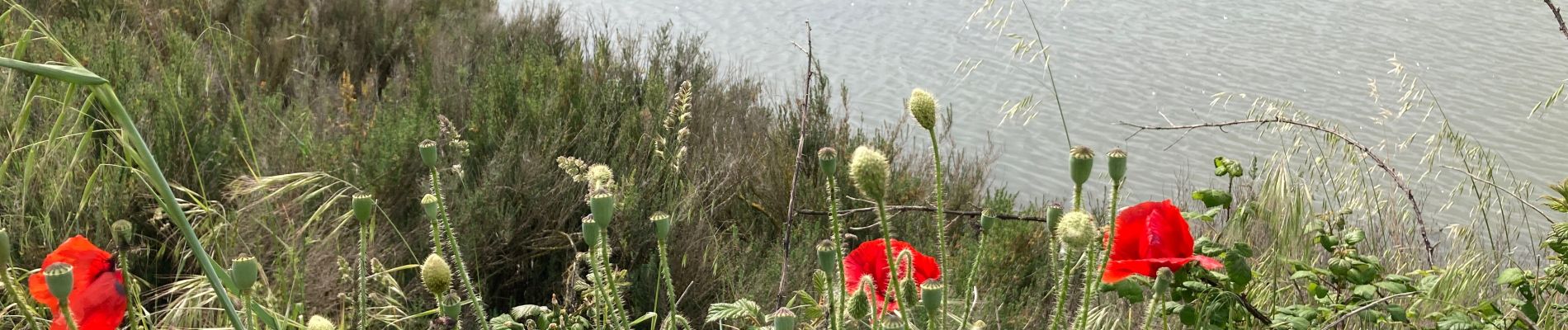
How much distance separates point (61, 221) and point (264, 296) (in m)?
0.71

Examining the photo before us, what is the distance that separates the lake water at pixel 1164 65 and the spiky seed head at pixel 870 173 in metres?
3.34

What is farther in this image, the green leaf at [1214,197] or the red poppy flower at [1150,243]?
the green leaf at [1214,197]

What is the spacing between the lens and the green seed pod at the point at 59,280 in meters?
→ 0.68

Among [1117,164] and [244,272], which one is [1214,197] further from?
[244,272]

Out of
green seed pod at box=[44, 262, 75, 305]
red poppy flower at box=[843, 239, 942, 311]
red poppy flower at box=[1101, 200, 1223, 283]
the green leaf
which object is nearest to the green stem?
green seed pod at box=[44, 262, 75, 305]

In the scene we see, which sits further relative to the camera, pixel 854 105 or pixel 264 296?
pixel 854 105

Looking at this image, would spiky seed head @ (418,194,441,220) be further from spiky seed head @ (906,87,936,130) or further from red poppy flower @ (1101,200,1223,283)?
red poppy flower @ (1101,200,1223,283)

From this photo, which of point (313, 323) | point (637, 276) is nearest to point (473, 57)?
point (637, 276)

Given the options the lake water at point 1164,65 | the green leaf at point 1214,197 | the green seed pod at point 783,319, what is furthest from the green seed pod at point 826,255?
the lake water at point 1164,65

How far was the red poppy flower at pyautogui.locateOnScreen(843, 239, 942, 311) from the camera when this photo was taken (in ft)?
3.67

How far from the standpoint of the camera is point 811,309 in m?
1.09

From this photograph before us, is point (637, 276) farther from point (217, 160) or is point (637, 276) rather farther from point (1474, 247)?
point (1474, 247)

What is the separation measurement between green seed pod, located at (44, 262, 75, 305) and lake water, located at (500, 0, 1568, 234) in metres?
3.55

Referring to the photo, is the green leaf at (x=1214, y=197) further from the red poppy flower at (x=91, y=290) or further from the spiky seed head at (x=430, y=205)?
the red poppy flower at (x=91, y=290)
